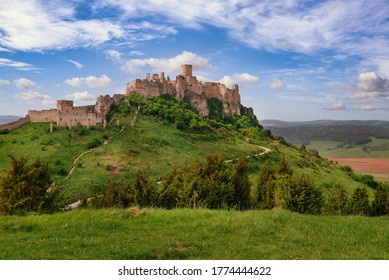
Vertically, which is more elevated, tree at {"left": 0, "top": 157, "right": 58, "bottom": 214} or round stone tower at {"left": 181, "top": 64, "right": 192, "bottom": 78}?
round stone tower at {"left": 181, "top": 64, "right": 192, "bottom": 78}

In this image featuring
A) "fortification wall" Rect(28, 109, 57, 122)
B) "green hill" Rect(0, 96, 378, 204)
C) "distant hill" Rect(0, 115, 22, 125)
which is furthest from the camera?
"distant hill" Rect(0, 115, 22, 125)

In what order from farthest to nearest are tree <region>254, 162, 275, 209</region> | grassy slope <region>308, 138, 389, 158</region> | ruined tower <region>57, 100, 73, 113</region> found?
grassy slope <region>308, 138, 389, 158</region> → ruined tower <region>57, 100, 73, 113</region> → tree <region>254, 162, 275, 209</region>

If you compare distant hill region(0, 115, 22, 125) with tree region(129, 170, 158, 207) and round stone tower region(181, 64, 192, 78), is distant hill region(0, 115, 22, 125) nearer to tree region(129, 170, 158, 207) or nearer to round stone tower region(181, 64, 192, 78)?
tree region(129, 170, 158, 207)

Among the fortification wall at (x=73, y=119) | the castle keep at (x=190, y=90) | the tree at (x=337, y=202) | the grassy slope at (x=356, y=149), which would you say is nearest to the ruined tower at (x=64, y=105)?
the fortification wall at (x=73, y=119)

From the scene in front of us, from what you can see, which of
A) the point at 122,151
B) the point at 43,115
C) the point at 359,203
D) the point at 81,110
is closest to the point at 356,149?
the point at 122,151

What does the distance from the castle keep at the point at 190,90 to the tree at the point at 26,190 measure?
6680cm

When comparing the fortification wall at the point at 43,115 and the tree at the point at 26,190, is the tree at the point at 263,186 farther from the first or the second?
the fortification wall at the point at 43,115

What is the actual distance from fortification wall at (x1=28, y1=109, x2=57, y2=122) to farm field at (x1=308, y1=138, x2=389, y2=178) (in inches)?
2893

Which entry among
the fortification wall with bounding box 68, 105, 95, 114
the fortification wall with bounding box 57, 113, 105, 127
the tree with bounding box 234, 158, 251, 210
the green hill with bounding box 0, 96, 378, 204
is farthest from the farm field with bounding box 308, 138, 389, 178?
the tree with bounding box 234, 158, 251, 210

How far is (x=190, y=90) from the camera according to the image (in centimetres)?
9606

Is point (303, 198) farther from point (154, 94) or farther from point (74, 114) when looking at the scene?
point (154, 94)

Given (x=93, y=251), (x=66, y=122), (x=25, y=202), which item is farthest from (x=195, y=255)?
(x=66, y=122)

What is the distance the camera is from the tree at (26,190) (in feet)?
52.0

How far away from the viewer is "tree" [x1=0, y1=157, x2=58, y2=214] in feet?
52.0
